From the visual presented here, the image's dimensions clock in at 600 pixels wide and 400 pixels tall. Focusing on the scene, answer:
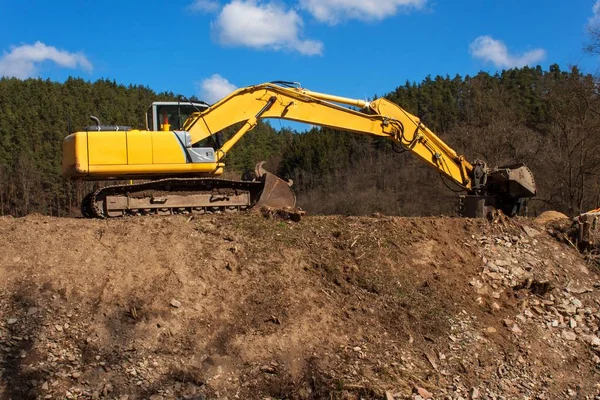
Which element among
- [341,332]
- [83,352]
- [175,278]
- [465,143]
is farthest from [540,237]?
[465,143]

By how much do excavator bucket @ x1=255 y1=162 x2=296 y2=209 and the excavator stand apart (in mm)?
20

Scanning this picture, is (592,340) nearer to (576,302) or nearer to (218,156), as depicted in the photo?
(576,302)

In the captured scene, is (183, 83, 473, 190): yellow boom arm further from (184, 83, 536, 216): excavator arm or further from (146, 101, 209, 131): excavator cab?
(146, 101, 209, 131): excavator cab

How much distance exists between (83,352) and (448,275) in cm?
570

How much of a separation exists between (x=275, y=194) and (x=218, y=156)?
4.35 feet

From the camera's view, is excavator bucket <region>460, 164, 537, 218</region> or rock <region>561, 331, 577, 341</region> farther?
excavator bucket <region>460, 164, 537, 218</region>

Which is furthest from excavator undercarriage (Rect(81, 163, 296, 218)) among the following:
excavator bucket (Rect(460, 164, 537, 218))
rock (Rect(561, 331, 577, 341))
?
rock (Rect(561, 331, 577, 341))

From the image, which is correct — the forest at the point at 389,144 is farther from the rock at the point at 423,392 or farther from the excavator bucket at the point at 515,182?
the rock at the point at 423,392

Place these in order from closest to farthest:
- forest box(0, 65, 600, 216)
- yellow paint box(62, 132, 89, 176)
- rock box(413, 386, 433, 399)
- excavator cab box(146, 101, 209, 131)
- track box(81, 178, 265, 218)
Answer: rock box(413, 386, 433, 399)
yellow paint box(62, 132, 89, 176)
track box(81, 178, 265, 218)
excavator cab box(146, 101, 209, 131)
forest box(0, 65, 600, 216)

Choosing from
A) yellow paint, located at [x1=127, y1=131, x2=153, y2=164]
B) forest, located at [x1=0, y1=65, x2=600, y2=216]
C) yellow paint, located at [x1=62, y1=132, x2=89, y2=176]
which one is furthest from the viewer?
forest, located at [x1=0, y1=65, x2=600, y2=216]

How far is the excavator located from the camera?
33.0 ft

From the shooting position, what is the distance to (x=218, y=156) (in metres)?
10.9

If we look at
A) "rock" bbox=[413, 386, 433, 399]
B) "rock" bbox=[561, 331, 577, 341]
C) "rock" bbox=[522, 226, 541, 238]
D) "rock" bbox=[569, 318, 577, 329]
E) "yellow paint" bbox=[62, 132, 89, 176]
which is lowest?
"rock" bbox=[413, 386, 433, 399]

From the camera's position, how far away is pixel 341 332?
297 inches
